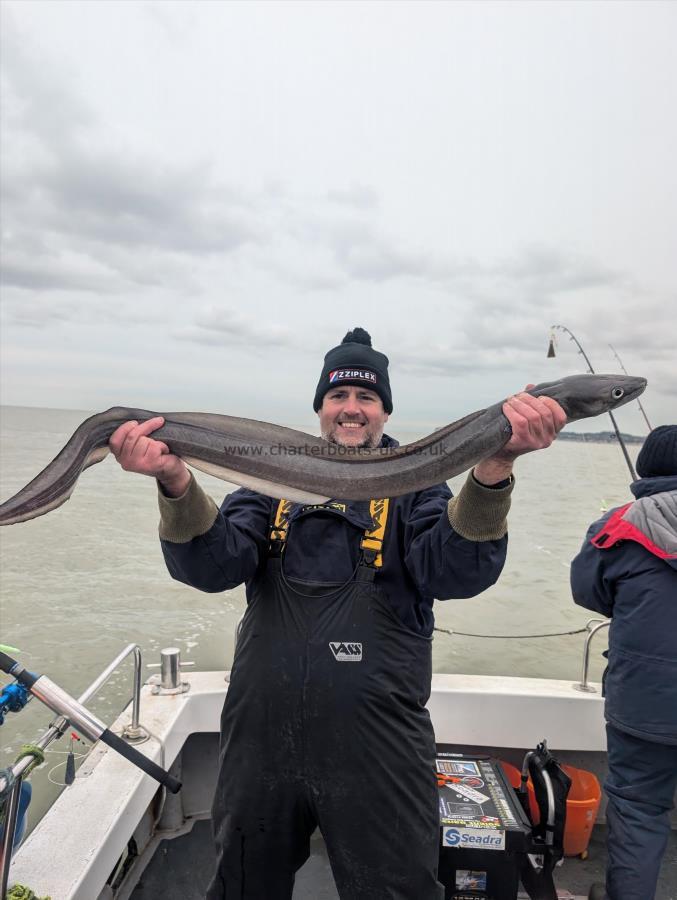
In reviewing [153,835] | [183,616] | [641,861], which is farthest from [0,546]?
[641,861]

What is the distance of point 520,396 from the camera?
7.37 ft

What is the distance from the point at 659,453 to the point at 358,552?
6.00 ft

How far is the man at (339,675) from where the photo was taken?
204 cm

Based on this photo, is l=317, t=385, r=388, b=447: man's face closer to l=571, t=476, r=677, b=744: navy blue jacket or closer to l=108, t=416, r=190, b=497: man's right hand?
l=108, t=416, r=190, b=497: man's right hand

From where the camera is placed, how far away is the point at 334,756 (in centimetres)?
205

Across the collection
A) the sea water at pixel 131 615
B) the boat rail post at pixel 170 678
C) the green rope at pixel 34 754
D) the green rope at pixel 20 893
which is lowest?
the sea water at pixel 131 615

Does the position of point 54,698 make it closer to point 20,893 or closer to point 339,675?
point 20,893

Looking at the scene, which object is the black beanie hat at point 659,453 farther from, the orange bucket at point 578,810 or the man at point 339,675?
the orange bucket at point 578,810

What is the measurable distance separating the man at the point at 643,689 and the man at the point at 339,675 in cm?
109

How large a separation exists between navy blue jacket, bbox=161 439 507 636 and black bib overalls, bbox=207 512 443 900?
0.09 m

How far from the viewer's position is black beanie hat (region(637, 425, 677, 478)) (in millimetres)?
3033

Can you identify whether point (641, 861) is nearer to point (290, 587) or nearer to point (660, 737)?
point (660, 737)

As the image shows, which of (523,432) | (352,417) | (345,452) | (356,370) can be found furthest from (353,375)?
(523,432)

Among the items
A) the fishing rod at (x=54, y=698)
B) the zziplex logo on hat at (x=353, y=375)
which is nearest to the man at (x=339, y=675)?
the fishing rod at (x=54, y=698)
